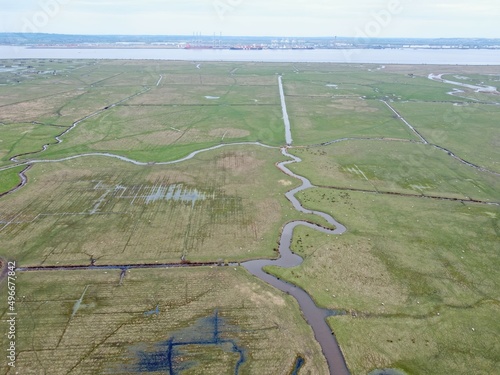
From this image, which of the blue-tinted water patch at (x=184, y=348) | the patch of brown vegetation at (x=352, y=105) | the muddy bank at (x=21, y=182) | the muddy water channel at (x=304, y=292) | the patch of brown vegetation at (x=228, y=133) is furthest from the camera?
the patch of brown vegetation at (x=352, y=105)

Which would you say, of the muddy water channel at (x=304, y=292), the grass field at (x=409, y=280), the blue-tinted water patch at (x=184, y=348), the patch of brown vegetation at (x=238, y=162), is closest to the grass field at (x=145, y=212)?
the patch of brown vegetation at (x=238, y=162)

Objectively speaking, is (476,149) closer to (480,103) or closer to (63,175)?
(480,103)

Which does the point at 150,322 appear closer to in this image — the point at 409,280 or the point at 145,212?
the point at 145,212

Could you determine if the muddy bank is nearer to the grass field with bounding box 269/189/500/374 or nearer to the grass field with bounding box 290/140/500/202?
the grass field with bounding box 269/189/500/374

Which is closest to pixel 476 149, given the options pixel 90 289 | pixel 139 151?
pixel 139 151

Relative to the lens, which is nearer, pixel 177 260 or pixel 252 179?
pixel 177 260

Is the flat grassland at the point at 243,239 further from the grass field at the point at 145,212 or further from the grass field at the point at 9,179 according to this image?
the grass field at the point at 9,179

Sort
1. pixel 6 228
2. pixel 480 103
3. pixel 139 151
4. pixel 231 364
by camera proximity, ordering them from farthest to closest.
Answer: pixel 480 103, pixel 139 151, pixel 6 228, pixel 231 364
